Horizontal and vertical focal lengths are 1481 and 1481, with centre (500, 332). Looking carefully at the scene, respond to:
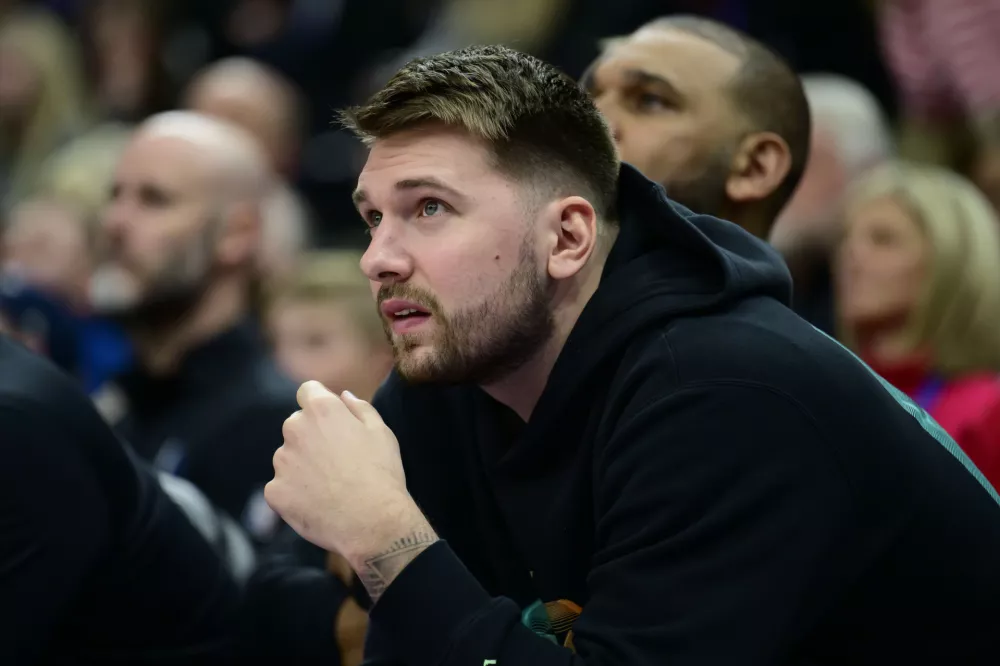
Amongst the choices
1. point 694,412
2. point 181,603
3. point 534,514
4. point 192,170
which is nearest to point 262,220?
point 192,170

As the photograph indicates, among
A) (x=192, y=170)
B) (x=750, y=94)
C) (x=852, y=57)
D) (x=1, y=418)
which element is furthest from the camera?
(x=852, y=57)

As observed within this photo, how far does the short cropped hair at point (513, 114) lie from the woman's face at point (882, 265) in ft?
6.15

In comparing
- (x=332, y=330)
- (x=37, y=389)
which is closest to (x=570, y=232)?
(x=37, y=389)

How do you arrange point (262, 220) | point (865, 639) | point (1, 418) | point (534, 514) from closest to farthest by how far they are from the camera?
point (865, 639), point (534, 514), point (1, 418), point (262, 220)

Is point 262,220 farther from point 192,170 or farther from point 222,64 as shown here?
point 222,64

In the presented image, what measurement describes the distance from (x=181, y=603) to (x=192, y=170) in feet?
6.51

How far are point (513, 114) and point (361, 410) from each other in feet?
1.57

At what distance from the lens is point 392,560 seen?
2.00 metres

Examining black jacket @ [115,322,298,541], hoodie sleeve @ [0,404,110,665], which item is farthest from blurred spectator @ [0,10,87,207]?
hoodie sleeve @ [0,404,110,665]

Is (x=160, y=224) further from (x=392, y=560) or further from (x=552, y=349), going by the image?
(x=392, y=560)

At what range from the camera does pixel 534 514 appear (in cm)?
224

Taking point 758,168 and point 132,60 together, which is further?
point 132,60

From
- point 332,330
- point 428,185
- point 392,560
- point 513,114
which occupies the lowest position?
point 332,330

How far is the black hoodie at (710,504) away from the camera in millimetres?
1895
